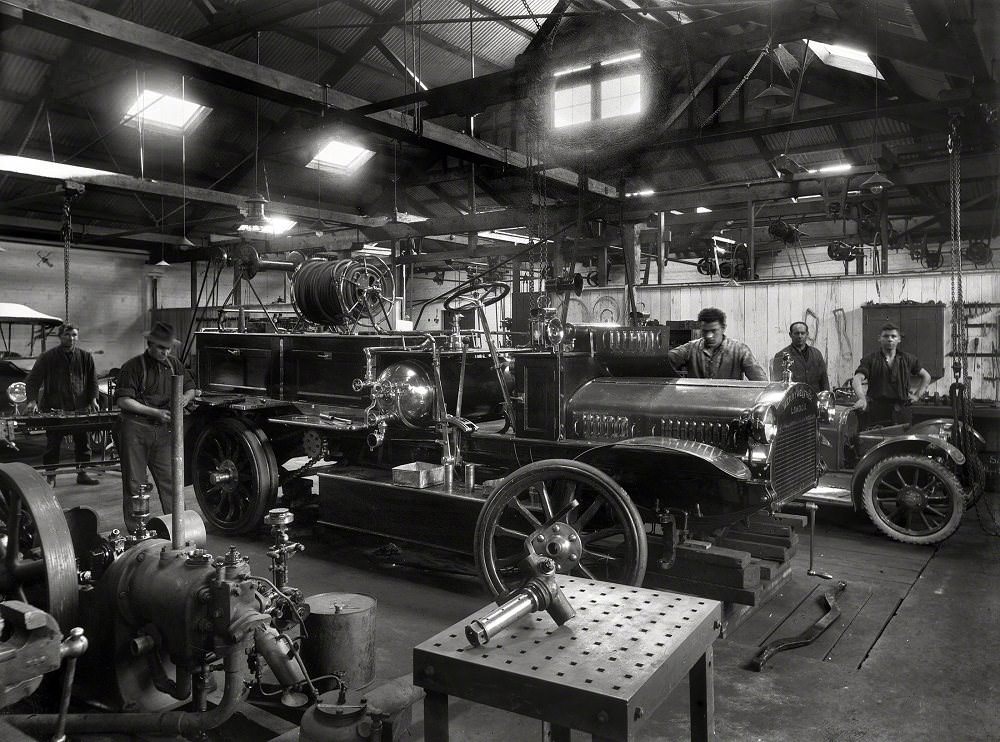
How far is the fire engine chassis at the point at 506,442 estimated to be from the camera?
3.85 meters

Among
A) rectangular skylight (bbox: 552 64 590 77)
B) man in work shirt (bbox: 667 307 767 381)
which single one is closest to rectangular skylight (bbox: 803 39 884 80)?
rectangular skylight (bbox: 552 64 590 77)

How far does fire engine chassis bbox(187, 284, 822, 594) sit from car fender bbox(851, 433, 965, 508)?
134 centimetres

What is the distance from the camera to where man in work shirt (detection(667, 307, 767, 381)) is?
5.15 metres

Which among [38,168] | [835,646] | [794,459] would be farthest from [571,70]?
→ [835,646]

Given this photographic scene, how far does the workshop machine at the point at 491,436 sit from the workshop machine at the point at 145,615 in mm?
1215

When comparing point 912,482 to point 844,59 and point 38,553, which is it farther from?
point 844,59

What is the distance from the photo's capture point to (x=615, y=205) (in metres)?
9.10

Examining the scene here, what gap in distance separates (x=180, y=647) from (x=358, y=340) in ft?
10.6

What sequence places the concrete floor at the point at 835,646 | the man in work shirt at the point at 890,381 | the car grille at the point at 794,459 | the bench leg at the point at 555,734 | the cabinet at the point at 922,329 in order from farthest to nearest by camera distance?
the cabinet at the point at 922,329, the man in work shirt at the point at 890,381, the car grille at the point at 794,459, the concrete floor at the point at 835,646, the bench leg at the point at 555,734

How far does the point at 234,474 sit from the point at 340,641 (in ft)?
9.84

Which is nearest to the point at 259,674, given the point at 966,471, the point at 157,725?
the point at 157,725

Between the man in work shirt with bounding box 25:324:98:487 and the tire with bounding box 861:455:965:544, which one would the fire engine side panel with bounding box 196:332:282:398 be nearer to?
the man in work shirt with bounding box 25:324:98:487

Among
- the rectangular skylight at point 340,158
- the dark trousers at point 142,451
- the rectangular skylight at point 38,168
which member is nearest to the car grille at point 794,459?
the dark trousers at point 142,451

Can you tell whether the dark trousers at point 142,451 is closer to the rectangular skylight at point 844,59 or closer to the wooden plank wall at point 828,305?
the wooden plank wall at point 828,305
